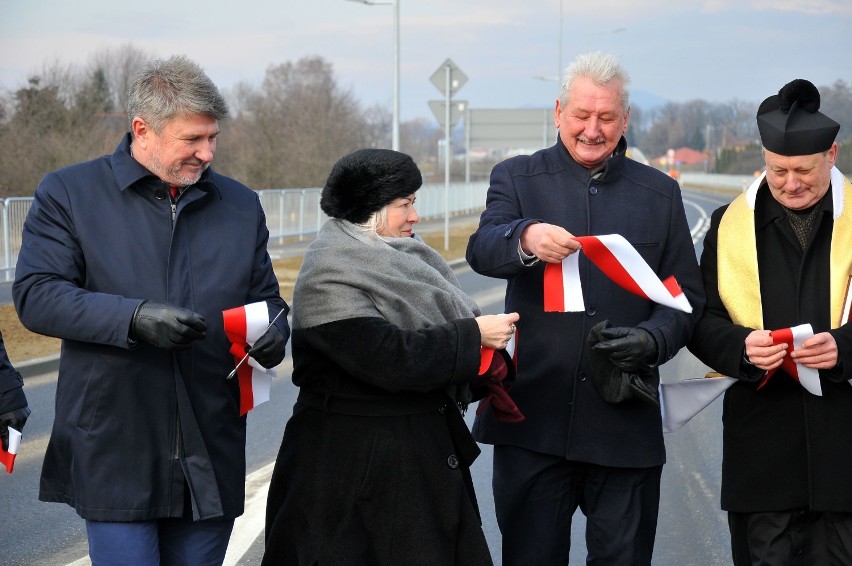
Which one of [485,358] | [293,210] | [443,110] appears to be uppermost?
[443,110]

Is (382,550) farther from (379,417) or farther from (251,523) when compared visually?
(251,523)

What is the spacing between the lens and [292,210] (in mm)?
28531

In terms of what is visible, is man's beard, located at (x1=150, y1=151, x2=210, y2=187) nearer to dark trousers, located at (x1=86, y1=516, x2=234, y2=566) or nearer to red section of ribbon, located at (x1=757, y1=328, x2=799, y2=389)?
dark trousers, located at (x1=86, y1=516, x2=234, y2=566)

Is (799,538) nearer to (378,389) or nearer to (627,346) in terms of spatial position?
(627,346)

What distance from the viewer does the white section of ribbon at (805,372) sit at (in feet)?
12.3

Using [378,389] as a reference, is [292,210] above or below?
below

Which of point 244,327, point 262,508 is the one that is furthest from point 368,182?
point 262,508

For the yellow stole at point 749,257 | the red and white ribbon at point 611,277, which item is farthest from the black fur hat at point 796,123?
the red and white ribbon at point 611,277

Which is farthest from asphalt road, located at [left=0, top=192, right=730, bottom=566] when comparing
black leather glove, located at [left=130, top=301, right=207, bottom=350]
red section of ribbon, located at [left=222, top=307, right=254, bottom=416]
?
black leather glove, located at [left=130, top=301, right=207, bottom=350]

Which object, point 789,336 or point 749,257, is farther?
point 749,257

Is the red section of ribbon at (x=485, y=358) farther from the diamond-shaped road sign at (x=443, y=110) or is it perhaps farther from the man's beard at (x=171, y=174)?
the diamond-shaped road sign at (x=443, y=110)

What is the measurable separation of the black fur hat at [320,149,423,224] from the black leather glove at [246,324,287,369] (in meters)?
0.42

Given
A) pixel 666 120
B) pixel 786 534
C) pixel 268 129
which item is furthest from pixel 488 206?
pixel 666 120

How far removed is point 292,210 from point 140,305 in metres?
25.4
